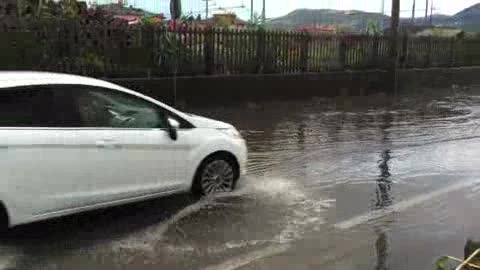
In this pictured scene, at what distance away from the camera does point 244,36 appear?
17.3 meters

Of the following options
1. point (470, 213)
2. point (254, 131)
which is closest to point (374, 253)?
point (470, 213)

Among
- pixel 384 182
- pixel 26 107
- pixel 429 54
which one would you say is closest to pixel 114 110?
pixel 26 107

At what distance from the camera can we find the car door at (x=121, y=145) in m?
6.23

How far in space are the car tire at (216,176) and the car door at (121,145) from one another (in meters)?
0.35

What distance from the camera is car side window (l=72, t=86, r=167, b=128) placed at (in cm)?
631

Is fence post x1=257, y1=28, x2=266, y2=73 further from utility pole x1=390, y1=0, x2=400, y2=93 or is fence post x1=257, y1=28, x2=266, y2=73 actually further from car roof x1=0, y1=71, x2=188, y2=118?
car roof x1=0, y1=71, x2=188, y2=118

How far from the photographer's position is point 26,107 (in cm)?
589

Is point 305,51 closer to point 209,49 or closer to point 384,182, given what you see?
point 209,49

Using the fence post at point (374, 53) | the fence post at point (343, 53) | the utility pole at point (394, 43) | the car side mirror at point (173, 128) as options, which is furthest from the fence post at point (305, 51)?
the car side mirror at point (173, 128)

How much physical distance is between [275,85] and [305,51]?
72.0 inches

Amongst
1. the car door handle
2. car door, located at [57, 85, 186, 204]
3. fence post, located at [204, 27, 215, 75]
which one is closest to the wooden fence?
fence post, located at [204, 27, 215, 75]

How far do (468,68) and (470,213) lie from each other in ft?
63.9

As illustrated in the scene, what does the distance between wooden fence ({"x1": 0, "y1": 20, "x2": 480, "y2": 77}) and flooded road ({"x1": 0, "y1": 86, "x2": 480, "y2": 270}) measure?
469 cm

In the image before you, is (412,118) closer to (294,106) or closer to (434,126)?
(434,126)
